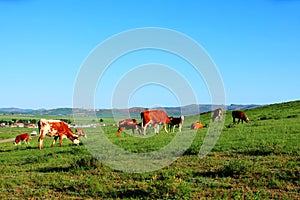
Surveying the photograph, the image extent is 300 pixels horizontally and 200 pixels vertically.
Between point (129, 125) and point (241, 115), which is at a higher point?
point (241, 115)

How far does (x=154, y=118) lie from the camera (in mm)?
33438

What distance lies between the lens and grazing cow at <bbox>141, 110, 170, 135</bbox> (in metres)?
32.6

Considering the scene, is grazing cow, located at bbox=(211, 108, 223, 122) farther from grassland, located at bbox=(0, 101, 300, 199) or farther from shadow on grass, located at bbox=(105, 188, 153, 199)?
shadow on grass, located at bbox=(105, 188, 153, 199)

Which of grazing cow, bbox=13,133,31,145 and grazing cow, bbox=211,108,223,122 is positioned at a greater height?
grazing cow, bbox=211,108,223,122

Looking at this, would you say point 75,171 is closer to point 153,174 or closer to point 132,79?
point 153,174

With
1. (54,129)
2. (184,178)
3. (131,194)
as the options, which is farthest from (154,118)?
(131,194)

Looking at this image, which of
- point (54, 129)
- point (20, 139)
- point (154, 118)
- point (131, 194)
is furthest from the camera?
point (20, 139)

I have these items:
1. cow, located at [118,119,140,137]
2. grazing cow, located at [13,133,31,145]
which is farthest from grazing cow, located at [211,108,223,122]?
grazing cow, located at [13,133,31,145]

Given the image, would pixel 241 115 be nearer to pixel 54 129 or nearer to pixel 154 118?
pixel 154 118

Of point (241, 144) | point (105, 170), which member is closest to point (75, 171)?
point (105, 170)

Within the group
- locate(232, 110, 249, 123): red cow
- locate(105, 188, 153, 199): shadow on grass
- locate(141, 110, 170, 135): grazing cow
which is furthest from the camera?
locate(232, 110, 249, 123): red cow

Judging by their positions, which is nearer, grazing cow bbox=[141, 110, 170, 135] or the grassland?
the grassland

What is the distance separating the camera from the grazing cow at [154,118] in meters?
32.6

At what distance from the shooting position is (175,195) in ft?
31.0
